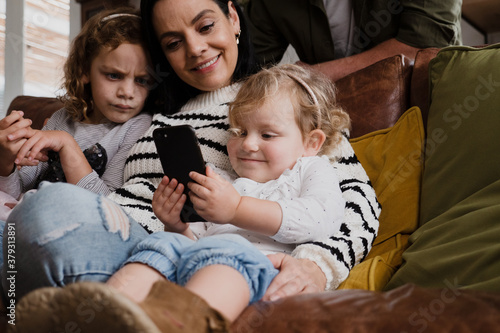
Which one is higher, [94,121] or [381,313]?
[381,313]

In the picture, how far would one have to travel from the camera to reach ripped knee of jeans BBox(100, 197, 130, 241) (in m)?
0.82

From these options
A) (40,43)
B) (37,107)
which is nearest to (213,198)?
(37,107)

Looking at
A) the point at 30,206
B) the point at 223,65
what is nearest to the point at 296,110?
the point at 223,65

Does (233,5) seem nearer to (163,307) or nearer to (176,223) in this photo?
(176,223)

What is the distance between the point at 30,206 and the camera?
787 millimetres

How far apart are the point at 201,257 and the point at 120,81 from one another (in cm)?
93

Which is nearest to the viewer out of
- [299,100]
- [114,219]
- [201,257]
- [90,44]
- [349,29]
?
[201,257]

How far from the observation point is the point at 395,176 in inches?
49.6

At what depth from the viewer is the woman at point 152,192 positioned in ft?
2.51

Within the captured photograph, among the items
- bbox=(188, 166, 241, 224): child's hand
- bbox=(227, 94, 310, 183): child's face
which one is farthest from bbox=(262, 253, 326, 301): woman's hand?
bbox=(227, 94, 310, 183): child's face

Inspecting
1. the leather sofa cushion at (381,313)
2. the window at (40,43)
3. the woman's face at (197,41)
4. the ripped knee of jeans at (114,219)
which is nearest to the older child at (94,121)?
the woman's face at (197,41)

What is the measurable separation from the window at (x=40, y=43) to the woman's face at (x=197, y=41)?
11.7ft

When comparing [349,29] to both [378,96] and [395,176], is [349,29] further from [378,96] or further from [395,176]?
[395,176]

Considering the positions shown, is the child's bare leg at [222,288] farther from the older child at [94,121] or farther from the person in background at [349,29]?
the person in background at [349,29]
